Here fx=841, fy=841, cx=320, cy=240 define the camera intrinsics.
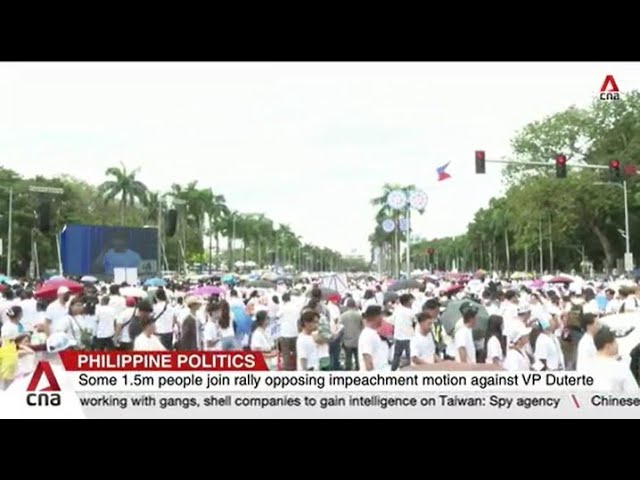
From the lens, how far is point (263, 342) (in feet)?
26.3

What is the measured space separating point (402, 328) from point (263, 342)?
1.38 metres

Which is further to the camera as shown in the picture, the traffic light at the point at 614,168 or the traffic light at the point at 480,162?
the traffic light at the point at 614,168

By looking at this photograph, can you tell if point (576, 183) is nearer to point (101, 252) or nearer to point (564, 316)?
point (564, 316)

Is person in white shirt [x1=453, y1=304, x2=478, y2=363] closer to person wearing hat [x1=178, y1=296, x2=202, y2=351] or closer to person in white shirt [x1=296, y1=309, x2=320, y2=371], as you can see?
person in white shirt [x1=296, y1=309, x2=320, y2=371]

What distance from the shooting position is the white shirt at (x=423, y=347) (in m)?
7.45

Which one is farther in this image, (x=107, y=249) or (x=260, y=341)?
(x=107, y=249)

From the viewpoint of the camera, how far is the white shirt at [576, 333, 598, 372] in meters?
6.95

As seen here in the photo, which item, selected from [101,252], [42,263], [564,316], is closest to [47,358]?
[101,252]

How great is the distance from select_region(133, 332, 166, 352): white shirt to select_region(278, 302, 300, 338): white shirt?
132cm

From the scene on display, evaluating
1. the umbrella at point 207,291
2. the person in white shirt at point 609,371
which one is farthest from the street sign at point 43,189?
the person in white shirt at point 609,371

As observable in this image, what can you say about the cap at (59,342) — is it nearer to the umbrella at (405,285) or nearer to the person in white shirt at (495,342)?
the person in white shirt at (495,342)

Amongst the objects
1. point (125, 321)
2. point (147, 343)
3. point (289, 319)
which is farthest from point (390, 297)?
point (147, 343)

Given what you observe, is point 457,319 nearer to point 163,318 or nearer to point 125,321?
point 163,318

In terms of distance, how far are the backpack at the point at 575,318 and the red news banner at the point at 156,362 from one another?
313cm
